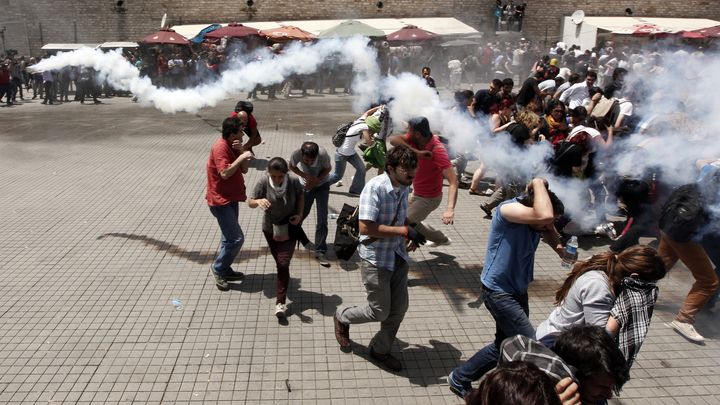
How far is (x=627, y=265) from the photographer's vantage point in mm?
3271

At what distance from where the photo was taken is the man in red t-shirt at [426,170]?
558cm

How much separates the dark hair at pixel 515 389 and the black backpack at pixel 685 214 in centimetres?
339

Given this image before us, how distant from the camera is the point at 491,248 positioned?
152 inches

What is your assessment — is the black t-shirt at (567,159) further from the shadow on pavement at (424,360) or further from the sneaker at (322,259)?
the shadow on pavement at (424,360)

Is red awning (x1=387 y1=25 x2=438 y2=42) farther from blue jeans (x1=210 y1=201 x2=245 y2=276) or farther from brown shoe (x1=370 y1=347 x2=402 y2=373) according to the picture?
brown shoe (x1=370 y1=347 x2=402 y2=373)

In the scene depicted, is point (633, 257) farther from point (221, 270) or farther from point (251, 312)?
point (221, 270)

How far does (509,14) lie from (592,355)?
104 ft

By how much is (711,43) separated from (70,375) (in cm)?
2303

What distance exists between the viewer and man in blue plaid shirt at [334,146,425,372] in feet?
13.3

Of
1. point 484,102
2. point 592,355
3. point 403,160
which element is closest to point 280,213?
point 403,160

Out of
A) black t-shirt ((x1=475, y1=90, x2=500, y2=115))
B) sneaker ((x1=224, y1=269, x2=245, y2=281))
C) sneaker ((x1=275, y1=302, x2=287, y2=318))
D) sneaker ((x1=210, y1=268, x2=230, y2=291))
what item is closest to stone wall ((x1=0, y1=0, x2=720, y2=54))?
black t-shirt ((x1=475, y1=90, x2=500, y2=115))

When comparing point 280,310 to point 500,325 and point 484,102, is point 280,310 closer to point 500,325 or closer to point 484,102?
point 500,325

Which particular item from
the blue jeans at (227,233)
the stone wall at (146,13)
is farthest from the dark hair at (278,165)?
the stone wall at (146,13)

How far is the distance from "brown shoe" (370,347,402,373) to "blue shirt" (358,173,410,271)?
777 mm
